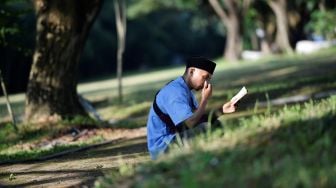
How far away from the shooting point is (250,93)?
2134cm

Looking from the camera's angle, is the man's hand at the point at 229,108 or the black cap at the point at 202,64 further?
the black cap at the point at 202,64

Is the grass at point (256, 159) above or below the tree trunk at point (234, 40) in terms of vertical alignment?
above

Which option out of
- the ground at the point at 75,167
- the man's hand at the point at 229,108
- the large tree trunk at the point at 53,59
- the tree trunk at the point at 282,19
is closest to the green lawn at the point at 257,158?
the man's hand at the point at 229,108

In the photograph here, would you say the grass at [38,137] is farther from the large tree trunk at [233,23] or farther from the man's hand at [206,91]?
the large tree trunk at [233,23]

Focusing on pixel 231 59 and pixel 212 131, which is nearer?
pixel 212 131

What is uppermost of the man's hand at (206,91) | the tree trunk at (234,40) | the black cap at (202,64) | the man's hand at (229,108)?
the black cap at (202,64)

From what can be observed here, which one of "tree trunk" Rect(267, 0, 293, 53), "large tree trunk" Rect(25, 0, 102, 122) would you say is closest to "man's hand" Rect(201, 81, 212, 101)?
"large tree trunk" Rect(25, 0, 102, 122)

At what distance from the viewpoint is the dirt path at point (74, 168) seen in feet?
29.4

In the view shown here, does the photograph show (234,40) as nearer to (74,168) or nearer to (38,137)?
(38,137)

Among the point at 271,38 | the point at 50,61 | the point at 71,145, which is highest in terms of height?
the point at 50,61

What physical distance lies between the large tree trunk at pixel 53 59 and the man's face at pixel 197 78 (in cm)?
848

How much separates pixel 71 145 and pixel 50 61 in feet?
9.10

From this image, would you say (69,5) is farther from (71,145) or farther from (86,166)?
(86,166)

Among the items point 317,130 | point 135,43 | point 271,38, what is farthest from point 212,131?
point 135,43
